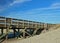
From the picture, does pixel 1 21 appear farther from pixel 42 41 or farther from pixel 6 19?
pixel 42 41

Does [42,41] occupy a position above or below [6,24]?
below

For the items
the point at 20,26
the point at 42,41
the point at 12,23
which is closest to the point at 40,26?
the point at 20,26

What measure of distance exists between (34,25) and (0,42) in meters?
10.4

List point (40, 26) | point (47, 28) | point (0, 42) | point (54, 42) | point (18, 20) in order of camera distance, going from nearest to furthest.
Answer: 1. point (54, 42)
2. point (0, 42)
3. point (18, 20)
4. point (40, 26)
5. point (47, 28)

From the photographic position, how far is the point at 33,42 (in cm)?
1565

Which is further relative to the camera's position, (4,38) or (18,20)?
(18,20)

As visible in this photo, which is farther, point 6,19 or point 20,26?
point 20,26

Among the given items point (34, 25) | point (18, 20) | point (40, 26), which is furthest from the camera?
point (40, 26)

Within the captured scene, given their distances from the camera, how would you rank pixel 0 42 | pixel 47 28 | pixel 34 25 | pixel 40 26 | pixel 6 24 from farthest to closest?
pixel 47 28
pixel 40 26
pixel 34 25
pixel 6 24
pixel 0 42

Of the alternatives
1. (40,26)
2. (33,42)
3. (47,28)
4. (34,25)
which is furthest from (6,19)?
(47,28)

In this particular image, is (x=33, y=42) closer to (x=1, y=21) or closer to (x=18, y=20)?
(x=1, y=21)

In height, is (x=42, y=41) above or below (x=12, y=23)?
below

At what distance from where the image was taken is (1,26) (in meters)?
19.7

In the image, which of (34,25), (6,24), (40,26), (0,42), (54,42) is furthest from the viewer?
(40,26)
